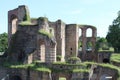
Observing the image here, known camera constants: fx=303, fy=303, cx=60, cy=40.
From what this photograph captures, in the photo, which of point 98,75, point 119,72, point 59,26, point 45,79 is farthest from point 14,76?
point 59,26

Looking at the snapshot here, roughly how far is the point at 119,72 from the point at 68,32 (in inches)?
721

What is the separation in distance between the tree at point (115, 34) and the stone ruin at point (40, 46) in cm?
1121

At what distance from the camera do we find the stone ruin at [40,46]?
30919 millimetres

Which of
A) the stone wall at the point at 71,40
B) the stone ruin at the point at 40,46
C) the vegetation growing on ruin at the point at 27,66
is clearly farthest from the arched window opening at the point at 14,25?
the stone wall at the point at 71,40

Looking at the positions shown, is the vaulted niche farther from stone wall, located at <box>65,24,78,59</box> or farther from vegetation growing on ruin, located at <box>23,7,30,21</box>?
stone wall, located at <box>65,24,78,59</box>

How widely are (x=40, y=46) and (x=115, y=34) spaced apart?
2696 centimetres

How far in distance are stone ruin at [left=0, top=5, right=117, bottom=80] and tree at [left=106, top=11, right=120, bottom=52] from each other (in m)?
11.2

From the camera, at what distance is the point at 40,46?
35.5m

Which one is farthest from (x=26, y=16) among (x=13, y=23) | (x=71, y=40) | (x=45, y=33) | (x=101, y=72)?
(x=101, y=72)

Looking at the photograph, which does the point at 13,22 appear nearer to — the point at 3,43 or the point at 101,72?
the point at 101,72

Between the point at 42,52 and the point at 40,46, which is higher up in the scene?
the point at 40,46

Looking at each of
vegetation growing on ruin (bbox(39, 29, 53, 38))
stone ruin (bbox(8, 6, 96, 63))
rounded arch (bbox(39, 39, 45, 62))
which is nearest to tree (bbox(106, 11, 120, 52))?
stone ruin (bbox(8, 6, 96, 63))

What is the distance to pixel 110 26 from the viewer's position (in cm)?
6162

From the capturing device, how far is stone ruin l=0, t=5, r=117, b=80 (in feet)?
101
